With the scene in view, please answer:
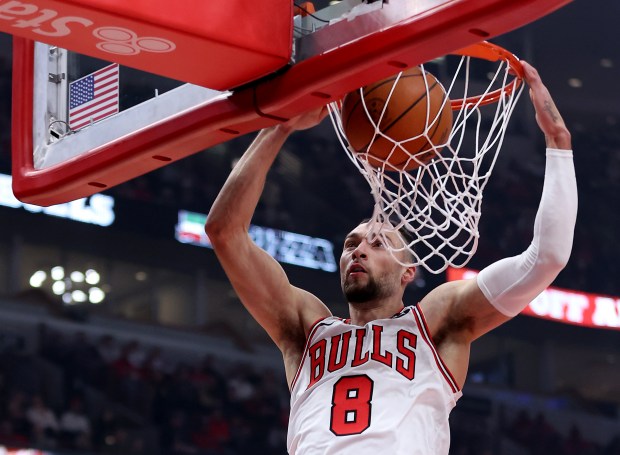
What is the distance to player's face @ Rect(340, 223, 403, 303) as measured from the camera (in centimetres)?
378

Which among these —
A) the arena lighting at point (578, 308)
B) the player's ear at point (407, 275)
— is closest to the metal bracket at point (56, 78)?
the player's ear at point (407, 275)

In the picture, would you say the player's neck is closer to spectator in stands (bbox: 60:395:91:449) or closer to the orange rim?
the orange rim

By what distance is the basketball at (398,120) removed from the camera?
332 centimetres

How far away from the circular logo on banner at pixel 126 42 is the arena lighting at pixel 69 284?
11663mm

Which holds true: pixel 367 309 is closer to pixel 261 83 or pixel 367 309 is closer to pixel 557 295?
pixel 261 83

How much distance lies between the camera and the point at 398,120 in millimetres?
3330

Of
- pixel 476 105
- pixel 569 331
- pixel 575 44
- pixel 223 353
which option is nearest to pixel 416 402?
pixel 476 105

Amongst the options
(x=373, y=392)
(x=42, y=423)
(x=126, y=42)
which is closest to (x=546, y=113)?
(x=373, y=392)

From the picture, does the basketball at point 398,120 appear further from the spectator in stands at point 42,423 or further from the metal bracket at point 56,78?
the spectator in stands at point 42,423

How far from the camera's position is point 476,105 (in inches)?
145

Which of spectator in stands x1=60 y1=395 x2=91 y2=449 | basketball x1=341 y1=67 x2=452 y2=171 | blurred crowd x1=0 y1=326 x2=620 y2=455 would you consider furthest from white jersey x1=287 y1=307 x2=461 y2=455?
spectator in stands x1=60 y1=395 x2=91 y2=449

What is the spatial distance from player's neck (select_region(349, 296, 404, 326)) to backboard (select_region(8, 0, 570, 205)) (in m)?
Result: 0.90

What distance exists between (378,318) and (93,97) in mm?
1208

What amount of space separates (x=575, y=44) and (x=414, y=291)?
16.4 ft
